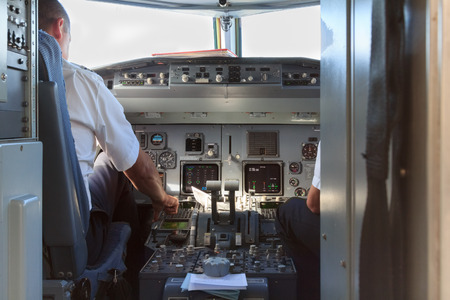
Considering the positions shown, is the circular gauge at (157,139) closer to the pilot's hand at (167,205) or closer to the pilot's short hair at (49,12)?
the pilot's hand at (167,205)

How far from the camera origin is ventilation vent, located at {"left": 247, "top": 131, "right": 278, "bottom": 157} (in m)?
4.36

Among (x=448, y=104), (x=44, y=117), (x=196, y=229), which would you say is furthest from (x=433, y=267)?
(x=196, y=229)

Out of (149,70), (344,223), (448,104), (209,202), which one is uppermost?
(149,70)

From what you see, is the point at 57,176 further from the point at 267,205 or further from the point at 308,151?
the point at 308,151

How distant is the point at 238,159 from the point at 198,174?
0.40m

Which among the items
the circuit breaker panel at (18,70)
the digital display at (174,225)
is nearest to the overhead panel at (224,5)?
the digital display at (174,225)

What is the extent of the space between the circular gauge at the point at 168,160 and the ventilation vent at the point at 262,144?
0.70 metres

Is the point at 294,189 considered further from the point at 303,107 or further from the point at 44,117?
the point at 44,117

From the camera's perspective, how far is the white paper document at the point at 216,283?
2.40 metres

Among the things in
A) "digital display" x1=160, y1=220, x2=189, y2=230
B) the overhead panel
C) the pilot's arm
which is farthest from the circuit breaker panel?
the overhead panel

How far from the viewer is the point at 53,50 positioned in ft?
6.19

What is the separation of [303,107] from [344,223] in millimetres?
3026

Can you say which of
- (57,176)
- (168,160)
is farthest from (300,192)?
(57,176)

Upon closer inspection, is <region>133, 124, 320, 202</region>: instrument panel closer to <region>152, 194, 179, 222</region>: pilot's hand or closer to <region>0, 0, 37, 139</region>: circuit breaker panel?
<region>152, 194, 179, 222</region>: pilot's hand
